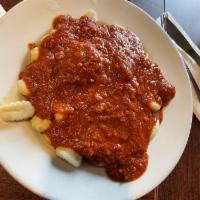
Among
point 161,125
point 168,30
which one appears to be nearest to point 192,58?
point 168,30

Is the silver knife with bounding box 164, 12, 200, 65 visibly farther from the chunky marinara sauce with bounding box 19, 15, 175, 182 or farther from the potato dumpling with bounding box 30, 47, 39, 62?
the potato dumpling with bounding box 30, 47, 39, 62

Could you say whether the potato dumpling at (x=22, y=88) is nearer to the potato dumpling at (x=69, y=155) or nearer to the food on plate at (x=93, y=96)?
the food on plate at (x=93, y=96)

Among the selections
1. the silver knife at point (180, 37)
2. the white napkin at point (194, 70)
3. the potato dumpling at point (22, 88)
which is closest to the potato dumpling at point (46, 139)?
the potato dumpling at point (22, 88)

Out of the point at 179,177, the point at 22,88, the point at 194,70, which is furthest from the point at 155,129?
the point at 22,88

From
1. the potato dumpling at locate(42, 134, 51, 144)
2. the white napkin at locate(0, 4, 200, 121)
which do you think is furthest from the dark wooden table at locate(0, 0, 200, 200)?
the potato dumpling at locate(42, 134, 51, 144)

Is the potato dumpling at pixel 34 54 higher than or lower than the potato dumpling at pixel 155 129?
higher

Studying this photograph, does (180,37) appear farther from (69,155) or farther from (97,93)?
(69,155)
